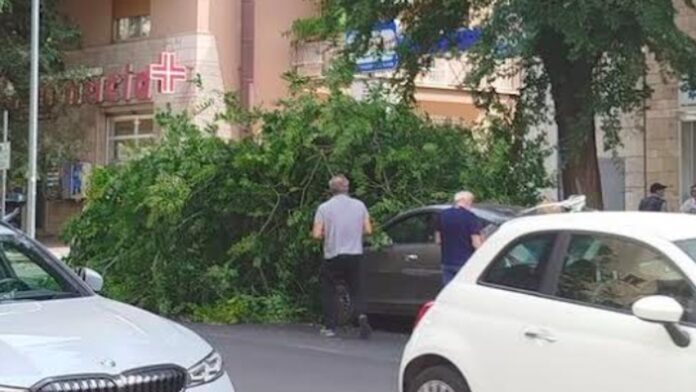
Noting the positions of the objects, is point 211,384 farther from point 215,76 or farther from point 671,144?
point 215,76

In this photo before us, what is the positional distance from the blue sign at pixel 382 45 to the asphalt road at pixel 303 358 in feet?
14.8

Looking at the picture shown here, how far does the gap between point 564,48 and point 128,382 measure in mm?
9796

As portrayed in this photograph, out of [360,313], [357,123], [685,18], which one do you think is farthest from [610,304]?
[685,18]

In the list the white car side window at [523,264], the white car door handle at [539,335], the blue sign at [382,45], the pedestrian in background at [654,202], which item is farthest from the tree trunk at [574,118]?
the white car door handle at [539,335]

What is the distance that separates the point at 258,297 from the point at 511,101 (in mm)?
4965

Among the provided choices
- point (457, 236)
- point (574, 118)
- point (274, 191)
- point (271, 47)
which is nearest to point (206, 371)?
point (457, 236)

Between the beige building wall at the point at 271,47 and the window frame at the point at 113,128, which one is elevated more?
the beige building wall at the point at 271,47

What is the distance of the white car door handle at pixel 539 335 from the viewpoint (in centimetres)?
620

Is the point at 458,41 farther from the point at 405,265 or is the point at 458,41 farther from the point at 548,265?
the point at 548,265

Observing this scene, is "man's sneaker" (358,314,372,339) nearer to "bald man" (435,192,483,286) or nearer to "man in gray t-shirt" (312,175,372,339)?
"man in gray t-shirt" (312,175,372,339)

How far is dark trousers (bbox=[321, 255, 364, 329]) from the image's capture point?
498 inches

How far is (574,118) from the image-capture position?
1446 centimetres

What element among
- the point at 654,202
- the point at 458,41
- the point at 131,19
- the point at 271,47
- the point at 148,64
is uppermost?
the point at 131,19

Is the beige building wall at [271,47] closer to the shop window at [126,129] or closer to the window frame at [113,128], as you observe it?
the shop window at [126,129]
